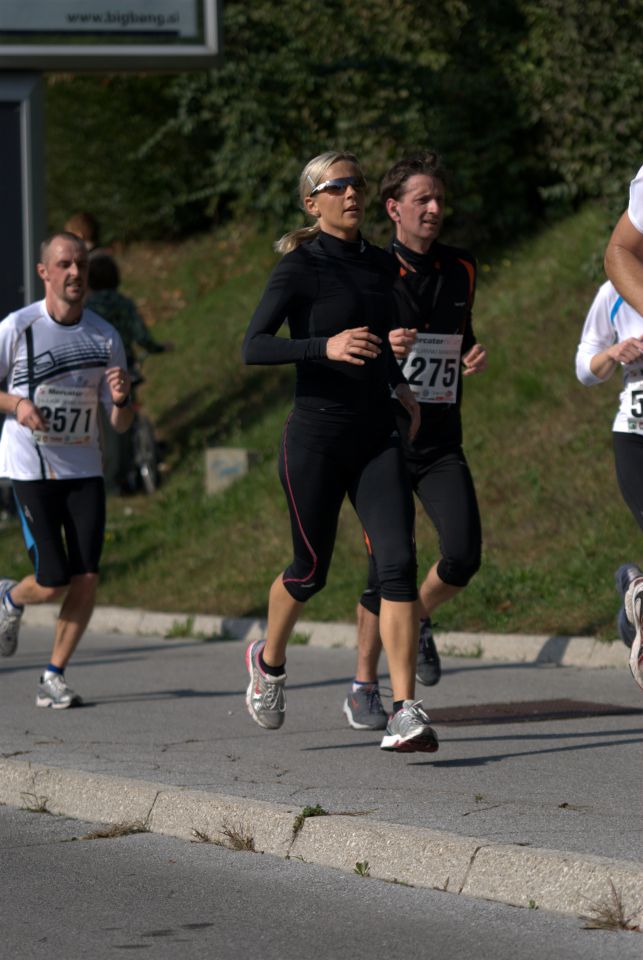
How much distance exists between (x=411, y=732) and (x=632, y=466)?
4.26 ft

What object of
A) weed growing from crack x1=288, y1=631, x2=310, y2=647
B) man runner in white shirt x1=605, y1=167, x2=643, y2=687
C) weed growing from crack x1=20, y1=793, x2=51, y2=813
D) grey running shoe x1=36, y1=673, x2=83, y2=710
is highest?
man runner in white shirt x1=605, y1=167, x2=643, y2=687

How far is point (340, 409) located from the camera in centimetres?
Answer: 689

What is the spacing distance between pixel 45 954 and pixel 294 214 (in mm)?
15094

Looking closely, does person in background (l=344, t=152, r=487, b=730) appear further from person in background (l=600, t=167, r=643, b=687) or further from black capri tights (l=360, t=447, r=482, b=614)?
person in background (l=600, t=167, r=643, b=687)

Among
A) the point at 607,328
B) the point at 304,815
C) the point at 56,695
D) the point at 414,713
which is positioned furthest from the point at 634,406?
the point at 56,695

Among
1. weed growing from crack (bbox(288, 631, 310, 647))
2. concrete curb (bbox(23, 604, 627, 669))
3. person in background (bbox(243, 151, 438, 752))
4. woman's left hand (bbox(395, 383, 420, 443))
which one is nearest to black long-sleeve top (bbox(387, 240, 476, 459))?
woman's left hand (bbox(395, 383, 420, 443))

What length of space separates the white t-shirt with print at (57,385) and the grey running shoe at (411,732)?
271 cm

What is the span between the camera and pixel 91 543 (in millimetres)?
8781

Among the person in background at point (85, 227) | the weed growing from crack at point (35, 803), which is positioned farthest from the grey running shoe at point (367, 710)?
the person in background at point (85, 227)

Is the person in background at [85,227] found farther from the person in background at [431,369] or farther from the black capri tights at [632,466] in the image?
the black capri tights at [632,466]

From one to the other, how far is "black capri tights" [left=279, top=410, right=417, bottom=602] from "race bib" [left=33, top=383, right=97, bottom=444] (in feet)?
6.35

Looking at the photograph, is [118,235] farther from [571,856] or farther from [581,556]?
[571,856]

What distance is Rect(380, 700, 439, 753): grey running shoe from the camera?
6516 mm

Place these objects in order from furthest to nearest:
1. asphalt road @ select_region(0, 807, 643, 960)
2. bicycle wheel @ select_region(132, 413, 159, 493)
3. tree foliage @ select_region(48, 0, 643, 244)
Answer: tree foliage @ select_region(48, 0, 643, 244) → bicycle wheel @ select_region(132, 413, 159, 493) → asphalt road @ select_region(0, 807, 643, 960)
